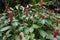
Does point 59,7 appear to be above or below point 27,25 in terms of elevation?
below

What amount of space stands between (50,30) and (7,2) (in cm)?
176

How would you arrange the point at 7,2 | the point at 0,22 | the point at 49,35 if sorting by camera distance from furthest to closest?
the point at 7,2 → the point at 0,22 → the point at 49,35

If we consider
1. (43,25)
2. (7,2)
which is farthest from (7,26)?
(7,2)

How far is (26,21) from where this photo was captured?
3.29 metres

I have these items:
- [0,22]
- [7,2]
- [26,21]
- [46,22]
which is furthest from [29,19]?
[7,2]

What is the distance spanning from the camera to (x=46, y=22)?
3225mm

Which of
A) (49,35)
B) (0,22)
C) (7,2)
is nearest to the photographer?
(49,35)

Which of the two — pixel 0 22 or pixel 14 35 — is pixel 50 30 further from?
pixel 0 22

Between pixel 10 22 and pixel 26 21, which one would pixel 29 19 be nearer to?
pixel 26 21

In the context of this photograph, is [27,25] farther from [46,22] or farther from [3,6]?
[3,6]

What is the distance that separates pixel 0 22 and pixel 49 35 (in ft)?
2.90

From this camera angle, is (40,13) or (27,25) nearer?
(27,25)

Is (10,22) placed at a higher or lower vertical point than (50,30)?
higher

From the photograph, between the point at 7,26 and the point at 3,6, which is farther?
the point at 3,6
